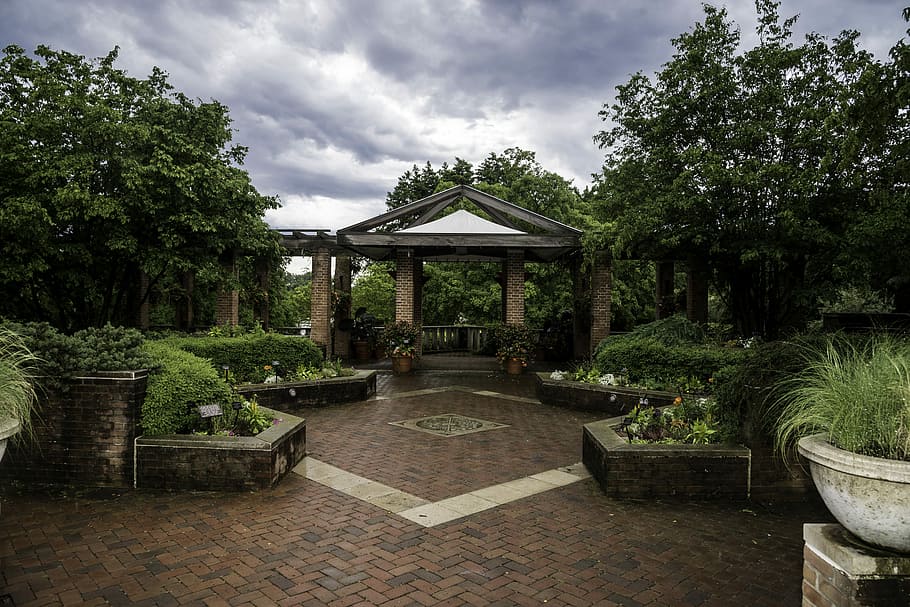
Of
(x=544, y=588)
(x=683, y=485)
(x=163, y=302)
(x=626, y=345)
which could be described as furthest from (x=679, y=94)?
(x=163, y=302)

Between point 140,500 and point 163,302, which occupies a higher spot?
point 163,302

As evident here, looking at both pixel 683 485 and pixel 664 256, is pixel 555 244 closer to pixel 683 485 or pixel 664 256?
pixel 664 256

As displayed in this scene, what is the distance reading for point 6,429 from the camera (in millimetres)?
2910

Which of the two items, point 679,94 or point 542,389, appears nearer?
point 542,389

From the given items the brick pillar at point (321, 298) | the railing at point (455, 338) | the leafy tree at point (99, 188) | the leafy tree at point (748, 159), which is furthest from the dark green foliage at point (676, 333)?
the railing at point (455, 338)

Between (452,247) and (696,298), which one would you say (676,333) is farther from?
(452,247)

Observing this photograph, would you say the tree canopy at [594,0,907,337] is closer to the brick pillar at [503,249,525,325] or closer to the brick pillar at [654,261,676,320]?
the brick pillar at [503,249,525,325]

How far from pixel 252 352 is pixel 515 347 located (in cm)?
636

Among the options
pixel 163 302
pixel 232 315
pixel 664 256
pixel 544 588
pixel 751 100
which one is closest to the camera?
pixel 544 588

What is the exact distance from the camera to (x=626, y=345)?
9133mm

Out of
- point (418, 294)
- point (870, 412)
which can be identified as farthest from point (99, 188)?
point (870, 412)

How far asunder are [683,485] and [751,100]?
27.4ft

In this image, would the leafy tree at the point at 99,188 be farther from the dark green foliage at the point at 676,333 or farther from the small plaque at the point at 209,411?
the dark green foliage at the point at 676,333

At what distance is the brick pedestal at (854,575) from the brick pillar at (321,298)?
1408 centimetres
